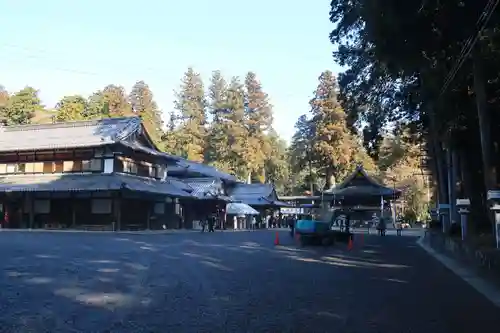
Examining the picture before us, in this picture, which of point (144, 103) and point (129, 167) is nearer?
point (129, 167)

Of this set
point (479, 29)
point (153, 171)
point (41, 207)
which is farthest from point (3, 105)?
point (479, 29)

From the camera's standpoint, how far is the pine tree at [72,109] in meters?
66.3

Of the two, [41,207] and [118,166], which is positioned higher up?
[118,166]

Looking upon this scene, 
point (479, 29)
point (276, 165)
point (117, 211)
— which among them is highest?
point (276, 165)

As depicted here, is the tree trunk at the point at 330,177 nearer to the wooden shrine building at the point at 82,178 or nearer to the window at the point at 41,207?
the wooden shrine building at the point at 82,178

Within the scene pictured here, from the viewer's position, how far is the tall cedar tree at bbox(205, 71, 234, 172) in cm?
8088

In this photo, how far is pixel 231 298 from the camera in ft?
28.7

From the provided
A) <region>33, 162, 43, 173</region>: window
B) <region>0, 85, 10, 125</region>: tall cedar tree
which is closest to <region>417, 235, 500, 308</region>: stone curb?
<region>33, 162, 43, 173</region>: window

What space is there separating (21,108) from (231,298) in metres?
69.8

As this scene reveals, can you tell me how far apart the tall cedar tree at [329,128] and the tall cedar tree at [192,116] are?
21.1 m

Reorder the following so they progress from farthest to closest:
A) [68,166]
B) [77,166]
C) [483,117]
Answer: [68,166] < [77,166] < [483,117]

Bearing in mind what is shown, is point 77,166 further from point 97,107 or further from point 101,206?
point 97,107

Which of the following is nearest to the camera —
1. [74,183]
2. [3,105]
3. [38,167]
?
[74,183]

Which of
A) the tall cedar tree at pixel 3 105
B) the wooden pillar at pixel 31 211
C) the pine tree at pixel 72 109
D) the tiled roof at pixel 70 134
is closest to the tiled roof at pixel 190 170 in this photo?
the pine tree at pixel 72 109
